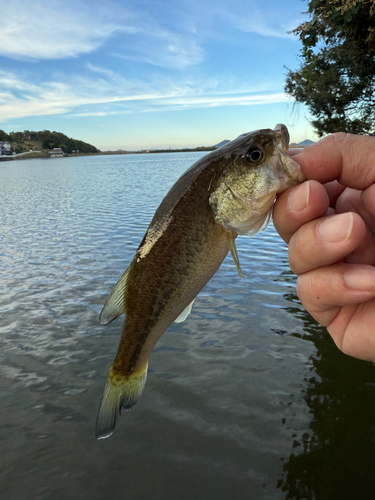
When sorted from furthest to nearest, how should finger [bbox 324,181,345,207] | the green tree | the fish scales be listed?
the green tree < finger [bbox 324,181,345,207] < the fish scales

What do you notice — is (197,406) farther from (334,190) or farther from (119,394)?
(334,190)

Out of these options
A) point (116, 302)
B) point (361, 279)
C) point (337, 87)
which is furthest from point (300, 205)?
point (337, 87)

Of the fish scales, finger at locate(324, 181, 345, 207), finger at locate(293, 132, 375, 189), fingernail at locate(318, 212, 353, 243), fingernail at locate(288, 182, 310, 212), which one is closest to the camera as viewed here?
fingernail at locate(318, 212, 353, 243)

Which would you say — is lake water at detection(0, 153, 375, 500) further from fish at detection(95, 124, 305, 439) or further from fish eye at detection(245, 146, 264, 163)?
fish eye at detection(245, 146, 264, 163)

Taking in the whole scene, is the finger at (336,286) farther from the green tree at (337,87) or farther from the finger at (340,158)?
the green tree at (337,87)

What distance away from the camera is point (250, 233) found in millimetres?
2518

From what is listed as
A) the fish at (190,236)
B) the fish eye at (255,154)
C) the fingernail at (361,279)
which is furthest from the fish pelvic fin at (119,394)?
the fish eye at (255,154)

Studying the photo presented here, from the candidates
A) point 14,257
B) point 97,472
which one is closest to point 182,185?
point 97,472

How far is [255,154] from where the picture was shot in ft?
7.79

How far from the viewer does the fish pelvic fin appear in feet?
8.75

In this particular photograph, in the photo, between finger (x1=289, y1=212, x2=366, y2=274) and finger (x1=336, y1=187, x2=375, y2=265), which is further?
finger (x1=336, y1=187, x2=375, y2=265)

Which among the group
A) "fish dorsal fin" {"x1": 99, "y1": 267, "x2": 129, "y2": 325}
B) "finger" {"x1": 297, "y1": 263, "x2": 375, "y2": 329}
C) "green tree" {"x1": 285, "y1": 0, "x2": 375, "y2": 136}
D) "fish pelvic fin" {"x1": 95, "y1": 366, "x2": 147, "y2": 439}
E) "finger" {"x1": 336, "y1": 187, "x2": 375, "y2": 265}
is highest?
"green tree" {"x1": 285, "y1": 0, "x2": 375, "y2": 136}

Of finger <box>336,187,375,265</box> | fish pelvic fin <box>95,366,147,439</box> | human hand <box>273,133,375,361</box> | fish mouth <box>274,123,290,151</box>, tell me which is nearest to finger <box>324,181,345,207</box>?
finger <box>336,187,375,265</box>

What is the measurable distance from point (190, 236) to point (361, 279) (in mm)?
1123
